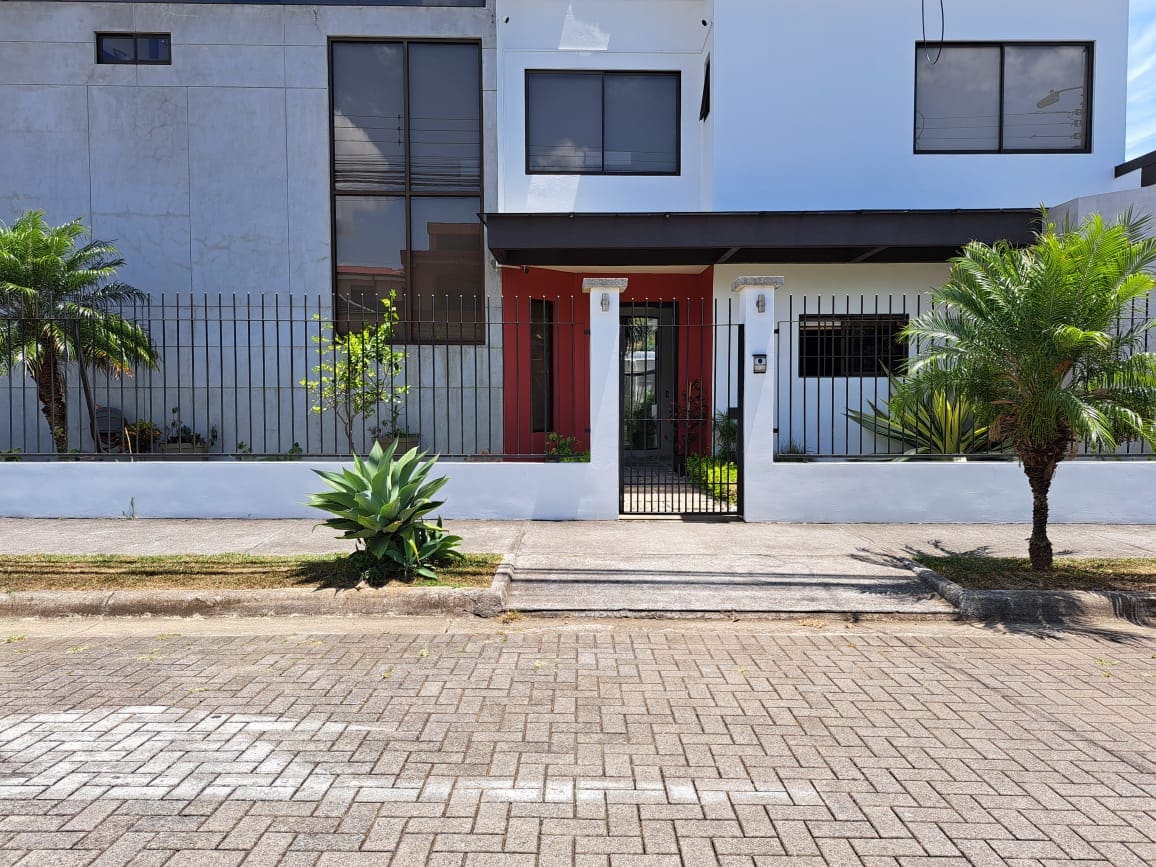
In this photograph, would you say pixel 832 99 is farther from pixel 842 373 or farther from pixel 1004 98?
pixel 842 373

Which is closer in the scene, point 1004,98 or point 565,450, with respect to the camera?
point 565,450

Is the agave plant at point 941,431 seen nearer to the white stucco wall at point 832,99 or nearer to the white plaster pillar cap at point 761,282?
the white plaster pillar cap at point 761,282

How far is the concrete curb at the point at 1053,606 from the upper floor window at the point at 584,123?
9434mm

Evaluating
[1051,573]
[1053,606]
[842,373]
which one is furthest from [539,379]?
[1053,606]

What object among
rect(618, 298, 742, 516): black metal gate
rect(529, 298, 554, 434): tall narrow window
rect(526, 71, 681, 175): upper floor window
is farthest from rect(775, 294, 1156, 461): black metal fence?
rect(529, 298, 554, 434): tall narrow window

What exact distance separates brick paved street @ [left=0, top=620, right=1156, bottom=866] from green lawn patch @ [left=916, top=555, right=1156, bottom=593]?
84cm

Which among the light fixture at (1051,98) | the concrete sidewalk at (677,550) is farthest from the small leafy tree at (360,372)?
the light fixture at (1051,98)

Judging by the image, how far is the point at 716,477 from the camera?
35.0 ft

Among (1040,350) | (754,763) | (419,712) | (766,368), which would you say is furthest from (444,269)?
(754,763)

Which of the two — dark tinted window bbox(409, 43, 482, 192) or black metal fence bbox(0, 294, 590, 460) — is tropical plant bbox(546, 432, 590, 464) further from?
dark tinted window bbox(409, 43, 482, 192)

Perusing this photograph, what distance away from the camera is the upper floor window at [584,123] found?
13.5 meters

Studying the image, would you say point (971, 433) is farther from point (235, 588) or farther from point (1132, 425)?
point (235, 588)

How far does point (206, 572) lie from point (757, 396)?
6.07 meters

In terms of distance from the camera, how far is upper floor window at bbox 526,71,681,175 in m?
13.5
